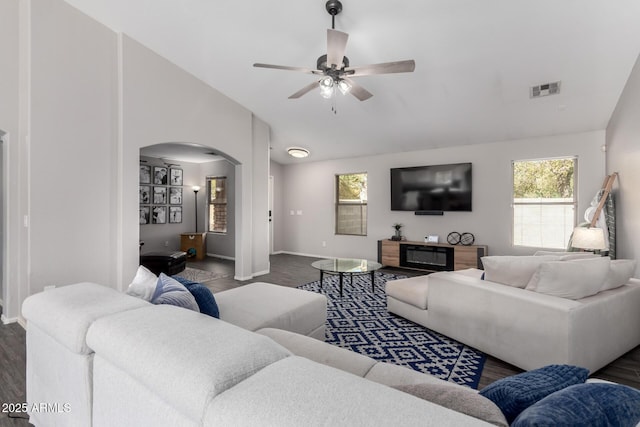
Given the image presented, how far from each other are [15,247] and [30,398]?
8.01ft

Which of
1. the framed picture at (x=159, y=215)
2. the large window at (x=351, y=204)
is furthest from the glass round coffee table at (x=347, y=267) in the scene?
the framed picture at (x=159, y=215)

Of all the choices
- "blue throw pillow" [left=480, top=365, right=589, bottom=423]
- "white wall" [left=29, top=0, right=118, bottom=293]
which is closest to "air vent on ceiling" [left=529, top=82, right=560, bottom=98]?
"blue throw pillow" [left=480, top=365, right=589, bottom=423]

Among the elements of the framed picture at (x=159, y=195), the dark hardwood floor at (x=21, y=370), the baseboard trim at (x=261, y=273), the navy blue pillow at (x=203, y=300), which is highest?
the framed picture at (x=159, y=195)

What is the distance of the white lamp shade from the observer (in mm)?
3570

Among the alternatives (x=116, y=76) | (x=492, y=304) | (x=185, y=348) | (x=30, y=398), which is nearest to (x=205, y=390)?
(x=185, y=348)

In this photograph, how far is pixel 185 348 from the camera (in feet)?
3.09

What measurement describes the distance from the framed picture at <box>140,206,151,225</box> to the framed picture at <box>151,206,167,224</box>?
0.35 ft

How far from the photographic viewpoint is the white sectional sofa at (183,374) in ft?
2.22

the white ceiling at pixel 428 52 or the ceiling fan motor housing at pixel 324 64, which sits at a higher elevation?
the white ceiling at pixel 428 52

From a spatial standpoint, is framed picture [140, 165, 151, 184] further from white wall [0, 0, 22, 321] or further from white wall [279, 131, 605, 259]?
white wall [0, 0, 22, 321]

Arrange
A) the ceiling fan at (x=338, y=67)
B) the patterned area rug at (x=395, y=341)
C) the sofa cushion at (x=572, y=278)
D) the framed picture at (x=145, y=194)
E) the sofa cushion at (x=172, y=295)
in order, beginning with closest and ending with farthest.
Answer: the sofa cushion at (x=172, y=295)
the sofa cushion at (x=572, y=278)
the patterned area rug at (x=395, y=341)
the ceiling fan at (x=338, y=67)
the framed picture at (x=145, y=194)

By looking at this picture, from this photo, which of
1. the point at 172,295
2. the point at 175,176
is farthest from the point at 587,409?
the point at 175,176

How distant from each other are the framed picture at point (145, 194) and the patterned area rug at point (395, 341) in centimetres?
510

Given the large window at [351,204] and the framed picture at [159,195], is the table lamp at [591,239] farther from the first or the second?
the framed picture at [159,195]
